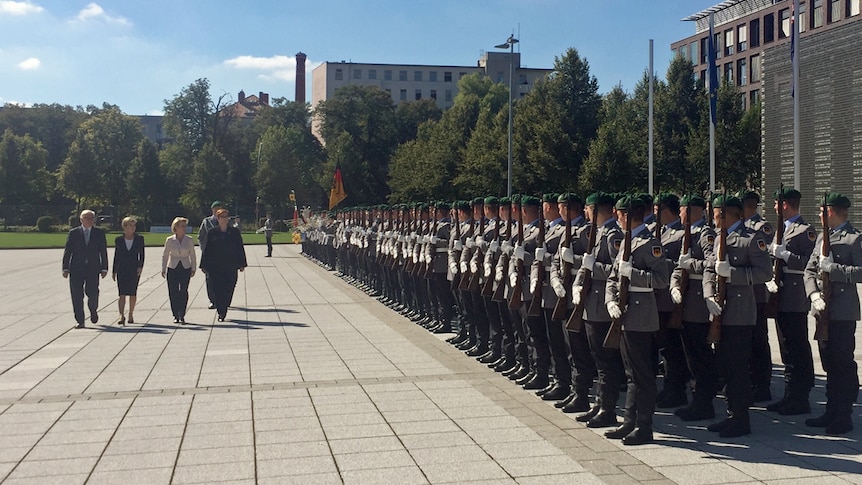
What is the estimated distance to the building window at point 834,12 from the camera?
150ft

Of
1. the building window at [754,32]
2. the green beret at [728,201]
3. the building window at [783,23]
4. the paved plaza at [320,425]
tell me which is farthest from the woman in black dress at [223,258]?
the building window at [754,32]

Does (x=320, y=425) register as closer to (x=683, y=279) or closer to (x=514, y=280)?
(x=514, y=280)

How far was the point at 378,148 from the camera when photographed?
8812cm

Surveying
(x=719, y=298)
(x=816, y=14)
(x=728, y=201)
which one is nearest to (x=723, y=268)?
(x=719, y=298)

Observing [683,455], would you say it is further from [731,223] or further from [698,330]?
[731,223]

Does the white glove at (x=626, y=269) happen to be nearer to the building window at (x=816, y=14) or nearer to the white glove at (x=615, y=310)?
the white glove at (x=615, y=310)

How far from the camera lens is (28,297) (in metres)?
18.7

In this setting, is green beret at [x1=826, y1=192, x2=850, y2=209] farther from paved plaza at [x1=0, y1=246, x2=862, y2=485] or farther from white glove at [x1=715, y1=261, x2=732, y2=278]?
paved plaza at [x1=0, y1=246, x2=862, y2=485]

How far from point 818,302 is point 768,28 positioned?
5474 cm

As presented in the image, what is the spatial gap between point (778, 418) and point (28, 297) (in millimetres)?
16675

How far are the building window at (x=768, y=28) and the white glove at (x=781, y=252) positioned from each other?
5316cm

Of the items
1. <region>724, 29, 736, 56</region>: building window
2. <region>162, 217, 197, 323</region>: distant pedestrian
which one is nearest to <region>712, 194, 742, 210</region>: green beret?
<region>162, 217, 197, 323</region>: distant pedestrian

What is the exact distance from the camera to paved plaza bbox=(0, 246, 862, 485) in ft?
18.6

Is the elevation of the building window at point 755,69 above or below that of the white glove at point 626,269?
above
